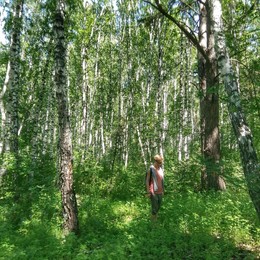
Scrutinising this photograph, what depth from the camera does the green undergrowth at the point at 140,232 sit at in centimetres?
555

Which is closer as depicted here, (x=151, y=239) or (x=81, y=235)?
(x=151, y=239)

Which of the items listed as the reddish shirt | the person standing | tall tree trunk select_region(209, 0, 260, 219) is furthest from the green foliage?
tall tree trunk select_region(209, 0, 260, 219)

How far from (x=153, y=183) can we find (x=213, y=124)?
11.5 feet

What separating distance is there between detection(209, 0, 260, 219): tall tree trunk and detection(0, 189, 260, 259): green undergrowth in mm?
1414

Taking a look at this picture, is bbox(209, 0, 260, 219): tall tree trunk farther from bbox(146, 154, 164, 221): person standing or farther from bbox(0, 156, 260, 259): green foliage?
bbox(146, 154, 164, 221): person standing

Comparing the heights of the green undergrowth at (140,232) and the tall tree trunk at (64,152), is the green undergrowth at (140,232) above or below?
below

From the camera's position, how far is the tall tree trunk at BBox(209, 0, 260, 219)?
16.9 ft

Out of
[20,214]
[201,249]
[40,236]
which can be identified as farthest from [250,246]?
[20,214]

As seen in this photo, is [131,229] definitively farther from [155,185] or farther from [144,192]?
[144,192]

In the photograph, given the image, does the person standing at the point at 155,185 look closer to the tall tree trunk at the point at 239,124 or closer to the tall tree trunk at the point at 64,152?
the tall tree trunk at the point at 64,152

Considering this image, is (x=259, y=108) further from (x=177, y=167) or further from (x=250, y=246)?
(x=177, y=167)

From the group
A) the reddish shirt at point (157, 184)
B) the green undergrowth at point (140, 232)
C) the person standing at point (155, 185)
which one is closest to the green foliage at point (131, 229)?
the green undergrowth at point (140, 232)

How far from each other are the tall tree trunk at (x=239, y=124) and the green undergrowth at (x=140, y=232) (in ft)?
4.64

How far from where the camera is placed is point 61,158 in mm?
6902
